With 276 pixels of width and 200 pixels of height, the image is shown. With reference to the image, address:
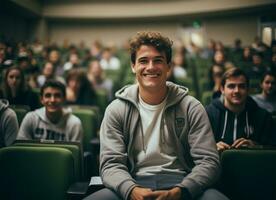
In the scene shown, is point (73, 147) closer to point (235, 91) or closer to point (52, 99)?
point (52, 99)

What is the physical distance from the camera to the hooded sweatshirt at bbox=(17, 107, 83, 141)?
203 centimetres

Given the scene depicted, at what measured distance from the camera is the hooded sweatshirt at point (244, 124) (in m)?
1.83

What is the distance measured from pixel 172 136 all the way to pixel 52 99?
954 mm

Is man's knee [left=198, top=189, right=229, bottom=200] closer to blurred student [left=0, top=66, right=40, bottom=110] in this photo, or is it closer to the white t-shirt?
the white t-shirt

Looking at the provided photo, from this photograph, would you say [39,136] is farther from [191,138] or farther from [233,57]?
[233,57]

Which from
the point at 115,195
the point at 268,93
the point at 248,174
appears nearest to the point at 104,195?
the point at 115,195

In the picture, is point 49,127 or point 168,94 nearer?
point 168,94

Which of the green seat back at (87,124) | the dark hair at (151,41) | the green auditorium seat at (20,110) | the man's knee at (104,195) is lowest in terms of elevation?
the man's knee at (104,195)

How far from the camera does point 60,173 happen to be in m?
1.49

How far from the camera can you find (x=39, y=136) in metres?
2.04

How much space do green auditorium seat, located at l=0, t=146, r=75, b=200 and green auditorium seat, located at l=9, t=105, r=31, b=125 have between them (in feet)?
1.84

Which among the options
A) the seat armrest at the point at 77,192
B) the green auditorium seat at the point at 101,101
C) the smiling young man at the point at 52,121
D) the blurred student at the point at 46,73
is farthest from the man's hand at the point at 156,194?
the blurred student at the point at 46,73

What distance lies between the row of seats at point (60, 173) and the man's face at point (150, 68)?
18.9 inches

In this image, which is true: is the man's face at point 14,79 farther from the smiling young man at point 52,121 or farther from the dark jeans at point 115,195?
the dark jeans at point 115,195
